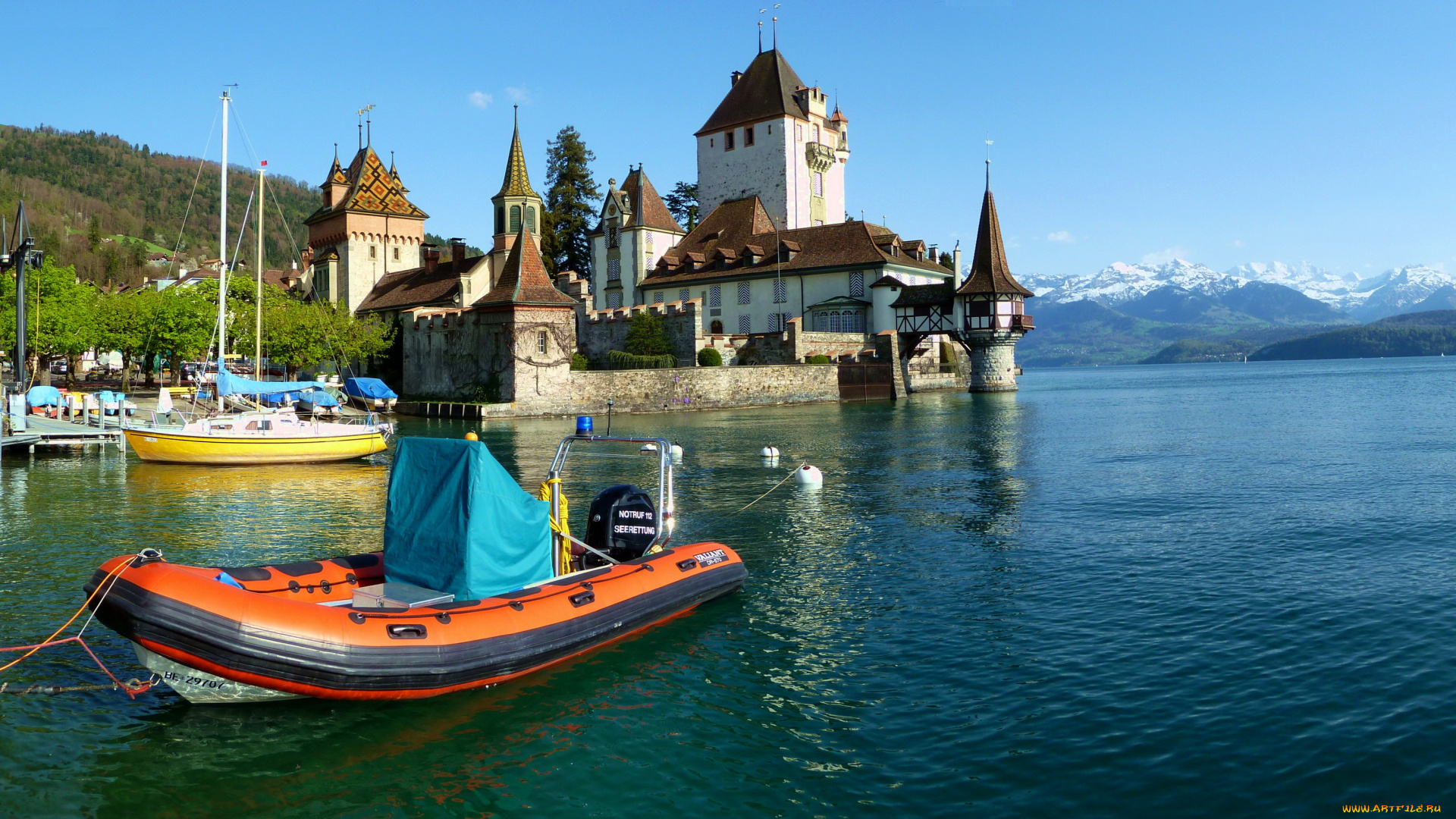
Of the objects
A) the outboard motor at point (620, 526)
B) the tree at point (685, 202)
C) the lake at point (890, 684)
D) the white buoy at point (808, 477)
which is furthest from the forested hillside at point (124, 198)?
the outboard motor at point (620, 526)

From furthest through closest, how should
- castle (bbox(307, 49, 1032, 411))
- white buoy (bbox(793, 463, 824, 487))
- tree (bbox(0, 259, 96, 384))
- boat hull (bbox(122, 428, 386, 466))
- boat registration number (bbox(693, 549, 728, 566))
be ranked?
castle (bbox(307, 49, 1032, 411))
tree (bbox(0, 259, 96, 384))
boat hull (bbox(122, 428, 386, 466))
white buoy (bbox(793, 463, 824, 487))
boat registration number (bbox(693, 549, 728, 566))

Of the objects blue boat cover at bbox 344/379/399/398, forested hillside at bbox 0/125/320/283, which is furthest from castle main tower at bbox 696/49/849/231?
forested hillside at bbox 0/125/320/283

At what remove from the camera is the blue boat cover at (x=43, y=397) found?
126 feet

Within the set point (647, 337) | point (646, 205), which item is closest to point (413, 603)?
point (647, 337)

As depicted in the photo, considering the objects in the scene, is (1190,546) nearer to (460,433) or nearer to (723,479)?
(723,479)

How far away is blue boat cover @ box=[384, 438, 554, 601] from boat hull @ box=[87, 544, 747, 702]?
35 cm

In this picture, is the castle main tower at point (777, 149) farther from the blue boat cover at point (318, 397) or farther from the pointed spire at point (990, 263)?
the blue boat cover at point (318, 397)

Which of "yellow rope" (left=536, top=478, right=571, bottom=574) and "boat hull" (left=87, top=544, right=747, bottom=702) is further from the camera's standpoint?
"yellow rope" (left=536, top=478, right=571, bottom=574)

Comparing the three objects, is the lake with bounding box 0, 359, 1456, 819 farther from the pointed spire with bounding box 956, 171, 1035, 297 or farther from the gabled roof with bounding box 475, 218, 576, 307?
the pointed spire with bounding box 956, 171, 1035, 297

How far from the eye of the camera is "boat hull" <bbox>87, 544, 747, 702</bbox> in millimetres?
8789

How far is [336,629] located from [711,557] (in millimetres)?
5331

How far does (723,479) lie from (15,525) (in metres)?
14.9

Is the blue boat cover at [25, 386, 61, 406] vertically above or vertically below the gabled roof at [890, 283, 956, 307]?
below

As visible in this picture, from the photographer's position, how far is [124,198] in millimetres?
171000
